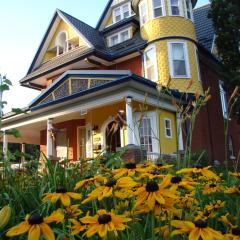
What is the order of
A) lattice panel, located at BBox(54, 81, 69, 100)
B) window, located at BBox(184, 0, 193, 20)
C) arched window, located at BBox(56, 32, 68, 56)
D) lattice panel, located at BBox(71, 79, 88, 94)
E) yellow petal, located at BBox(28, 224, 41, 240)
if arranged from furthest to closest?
arched window, located at BBox(56, 32, 68, 56) < window, located at BBox(184, 0, 193, 20) < lattice panel, located at BBox(54, 81, 69, 100) < lattice panel, located at BBox(71, 79, 88, 94) < yellow petal, located at BBox(28, 224, 41, 240)

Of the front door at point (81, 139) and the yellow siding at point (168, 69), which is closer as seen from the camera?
the yellow siding at point (168, 69)

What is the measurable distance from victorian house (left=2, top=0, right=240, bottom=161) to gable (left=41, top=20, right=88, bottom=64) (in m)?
0.07

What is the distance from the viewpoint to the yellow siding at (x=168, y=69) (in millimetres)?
17922

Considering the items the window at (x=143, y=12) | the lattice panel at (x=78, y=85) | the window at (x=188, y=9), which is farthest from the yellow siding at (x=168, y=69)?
the lattice panel at (x=78, y=85)

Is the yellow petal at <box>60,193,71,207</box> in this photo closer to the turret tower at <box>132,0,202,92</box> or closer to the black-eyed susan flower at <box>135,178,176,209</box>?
the black-eyed susan flower at <box>135,178,176,209</box>

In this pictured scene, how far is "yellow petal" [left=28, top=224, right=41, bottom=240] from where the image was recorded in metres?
1.20

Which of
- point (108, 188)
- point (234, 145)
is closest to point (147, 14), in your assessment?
point (234, 145)

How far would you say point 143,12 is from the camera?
20.4m

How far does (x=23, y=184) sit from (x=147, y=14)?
18027 mm

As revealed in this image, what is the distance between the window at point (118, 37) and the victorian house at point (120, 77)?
63 millimetres

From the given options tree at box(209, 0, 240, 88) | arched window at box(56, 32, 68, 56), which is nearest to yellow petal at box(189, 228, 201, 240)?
tree at box(209, 0, 240, 88)

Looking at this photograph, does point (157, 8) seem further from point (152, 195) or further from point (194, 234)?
point (194, 234)

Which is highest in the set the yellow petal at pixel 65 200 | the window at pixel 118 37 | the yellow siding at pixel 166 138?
the window at pixel 118 37

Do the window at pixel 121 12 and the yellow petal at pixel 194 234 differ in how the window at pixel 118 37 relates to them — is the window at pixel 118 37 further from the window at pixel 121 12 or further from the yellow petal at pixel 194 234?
the yellow petal at pixel 194 234
